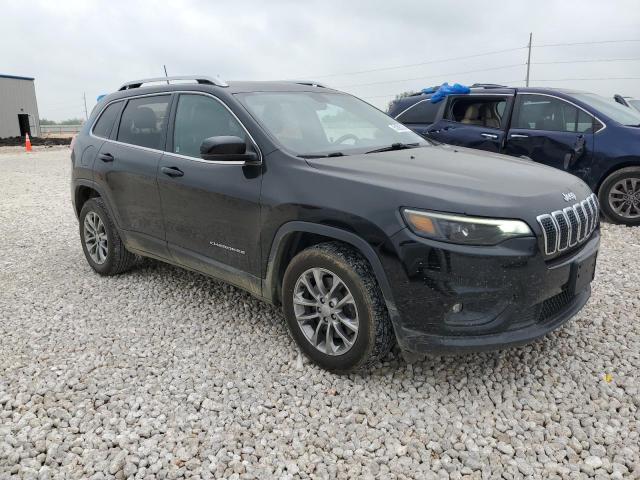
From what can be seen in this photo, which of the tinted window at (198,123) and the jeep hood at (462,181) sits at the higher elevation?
the tinted window at (198,123)

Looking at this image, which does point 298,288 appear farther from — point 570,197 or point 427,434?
point 570,197

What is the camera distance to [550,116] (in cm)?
709

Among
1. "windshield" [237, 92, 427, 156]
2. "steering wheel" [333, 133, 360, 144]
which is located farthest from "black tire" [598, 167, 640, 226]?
"steering wheel" [333, 133, 360, 144]

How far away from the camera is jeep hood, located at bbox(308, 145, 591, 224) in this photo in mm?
2576

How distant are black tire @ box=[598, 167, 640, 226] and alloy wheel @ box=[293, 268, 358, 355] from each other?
5108 mm

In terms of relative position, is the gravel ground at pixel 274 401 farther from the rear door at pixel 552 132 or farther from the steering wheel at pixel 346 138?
the rear door at pixel 552 132

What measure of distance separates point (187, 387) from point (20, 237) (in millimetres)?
4927

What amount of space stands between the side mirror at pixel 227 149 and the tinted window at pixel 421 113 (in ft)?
17.8

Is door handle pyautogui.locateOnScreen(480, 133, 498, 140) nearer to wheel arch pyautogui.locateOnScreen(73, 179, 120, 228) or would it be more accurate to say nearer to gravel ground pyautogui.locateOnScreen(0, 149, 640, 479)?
gravel ground pyautogui.locateOnScreen(0, 149, 640, 479)

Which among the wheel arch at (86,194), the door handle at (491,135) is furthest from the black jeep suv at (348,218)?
the door handle at (491,135)

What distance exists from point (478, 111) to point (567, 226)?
5330 mm

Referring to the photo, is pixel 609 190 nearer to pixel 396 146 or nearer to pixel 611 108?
pixel 611 108

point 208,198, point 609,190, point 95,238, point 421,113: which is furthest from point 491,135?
point 95,238

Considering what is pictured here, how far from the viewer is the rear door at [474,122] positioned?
741cm
